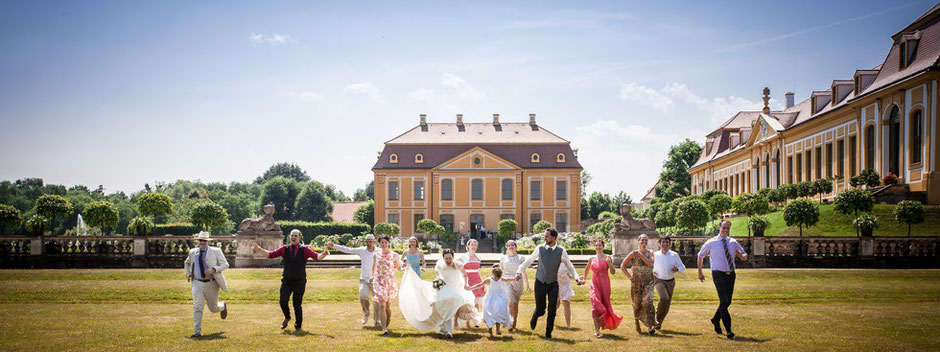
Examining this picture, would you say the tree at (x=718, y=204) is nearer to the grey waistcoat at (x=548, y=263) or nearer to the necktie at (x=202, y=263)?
the grey waistcoat at (x=548, y=263)

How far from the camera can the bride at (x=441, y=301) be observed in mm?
9328

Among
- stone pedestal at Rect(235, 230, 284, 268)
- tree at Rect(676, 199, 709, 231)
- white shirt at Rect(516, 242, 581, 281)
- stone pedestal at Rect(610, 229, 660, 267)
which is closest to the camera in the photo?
white shirt at Rect(516, 242, 581, 281)

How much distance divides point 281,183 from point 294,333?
64791 mm

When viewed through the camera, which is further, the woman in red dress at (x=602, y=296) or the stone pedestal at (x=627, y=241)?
the stone pedestal at (x=627, y=241)

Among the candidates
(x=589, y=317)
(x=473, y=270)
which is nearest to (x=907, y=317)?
(x=589, y=317)

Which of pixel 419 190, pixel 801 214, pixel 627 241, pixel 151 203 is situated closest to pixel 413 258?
pixel 627 241

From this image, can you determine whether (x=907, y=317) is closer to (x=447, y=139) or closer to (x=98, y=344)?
(x=98, y=344)

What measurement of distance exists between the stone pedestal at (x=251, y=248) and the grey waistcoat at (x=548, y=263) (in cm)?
1599

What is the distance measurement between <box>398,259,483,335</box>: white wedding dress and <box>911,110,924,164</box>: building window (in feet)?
78.9


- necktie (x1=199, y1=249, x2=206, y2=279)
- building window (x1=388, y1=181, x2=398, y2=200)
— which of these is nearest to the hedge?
building window (x1=388, y1=181, x2=398, y2=200)

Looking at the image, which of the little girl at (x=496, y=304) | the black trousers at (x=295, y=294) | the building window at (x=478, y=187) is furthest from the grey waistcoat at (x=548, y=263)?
the building window at (x=478, y=187)

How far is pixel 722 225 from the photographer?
9.30 m

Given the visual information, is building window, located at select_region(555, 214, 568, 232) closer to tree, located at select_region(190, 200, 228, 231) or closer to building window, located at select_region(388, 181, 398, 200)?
building window, located at select_region(388, 181, 398, 200)

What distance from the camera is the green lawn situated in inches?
966
